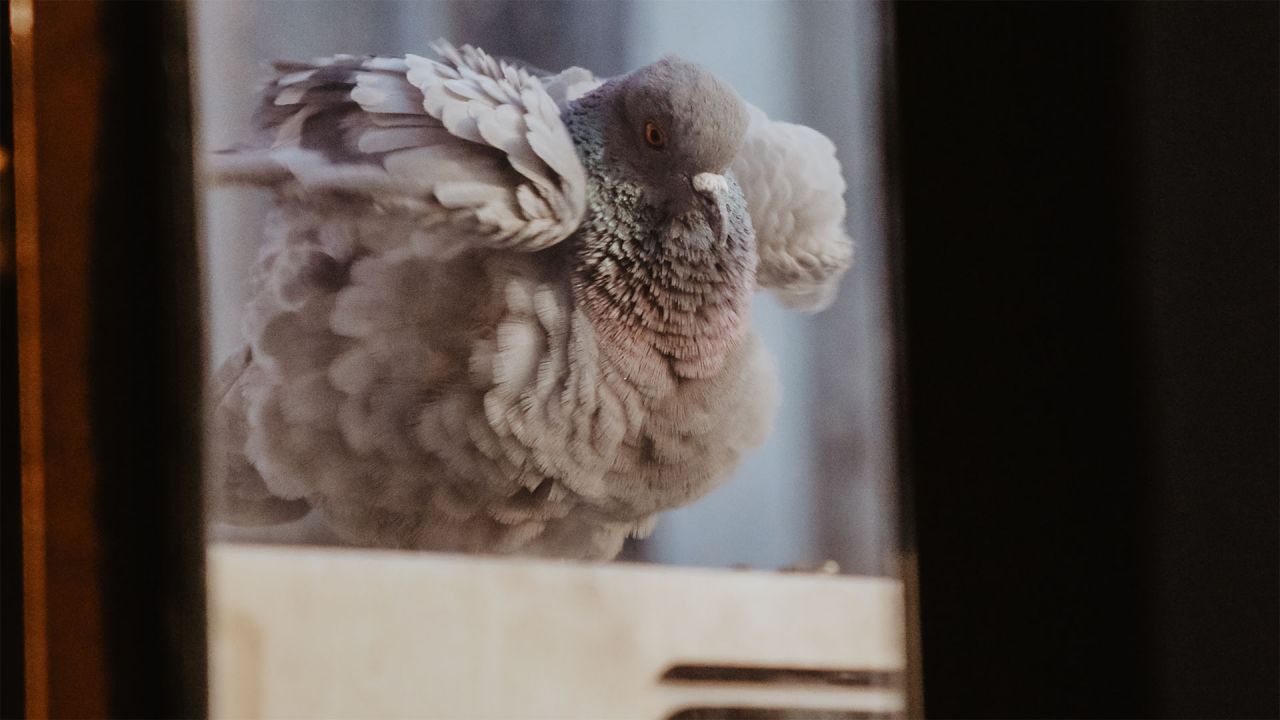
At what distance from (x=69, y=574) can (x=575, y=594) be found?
12.9 inches

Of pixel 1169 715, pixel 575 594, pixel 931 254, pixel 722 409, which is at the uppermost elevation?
pixel 931 254

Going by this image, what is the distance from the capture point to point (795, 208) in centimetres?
68

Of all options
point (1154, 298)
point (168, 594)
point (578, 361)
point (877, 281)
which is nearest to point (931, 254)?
point (877, 281)

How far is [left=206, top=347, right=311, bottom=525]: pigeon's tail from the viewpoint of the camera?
24.6 inches

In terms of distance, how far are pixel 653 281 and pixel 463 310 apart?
13cm

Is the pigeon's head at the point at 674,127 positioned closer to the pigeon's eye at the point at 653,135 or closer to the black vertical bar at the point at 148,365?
the pigeon's eye at the point at 653,135

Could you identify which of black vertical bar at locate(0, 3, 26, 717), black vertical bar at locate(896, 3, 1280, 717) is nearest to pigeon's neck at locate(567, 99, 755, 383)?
black vertical bar at locate(896, 3, 1280, 717)

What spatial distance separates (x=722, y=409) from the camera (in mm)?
663

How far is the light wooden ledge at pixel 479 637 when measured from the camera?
0.62 m

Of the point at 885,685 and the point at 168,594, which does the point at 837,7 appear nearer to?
the point at 885,685

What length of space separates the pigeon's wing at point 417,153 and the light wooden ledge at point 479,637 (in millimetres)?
224

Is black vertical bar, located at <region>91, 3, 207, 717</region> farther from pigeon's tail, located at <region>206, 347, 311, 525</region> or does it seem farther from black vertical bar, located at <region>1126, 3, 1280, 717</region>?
black vertical bar, located at <region>1126, 3, 1280, 717</region>

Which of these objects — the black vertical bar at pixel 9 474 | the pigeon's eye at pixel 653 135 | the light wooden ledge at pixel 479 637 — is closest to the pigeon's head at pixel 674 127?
the pigeon's eye at pixel 653 135

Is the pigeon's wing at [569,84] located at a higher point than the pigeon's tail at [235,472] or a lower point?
higher
